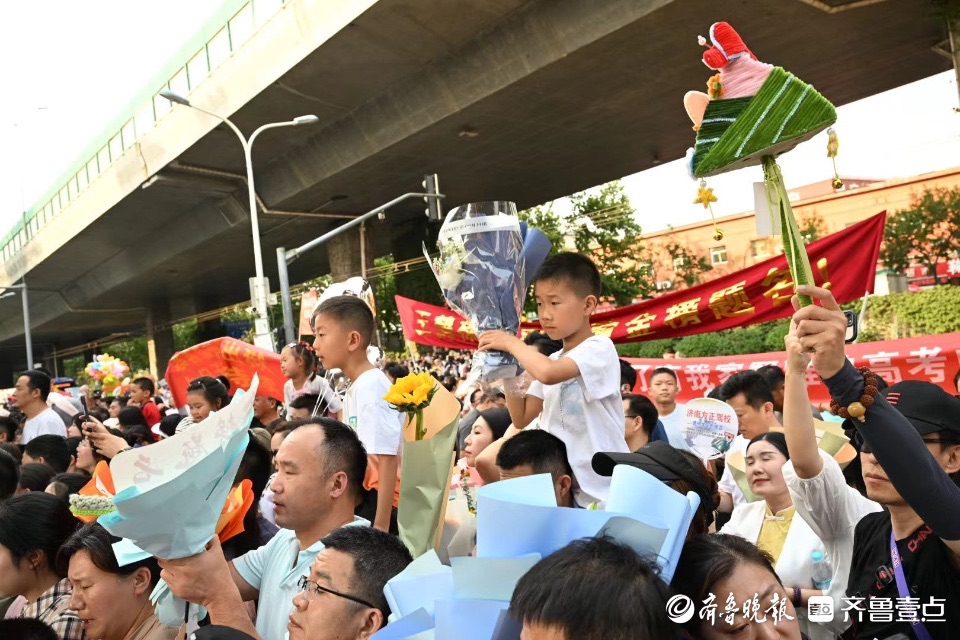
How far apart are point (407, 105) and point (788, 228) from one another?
14.4 metres

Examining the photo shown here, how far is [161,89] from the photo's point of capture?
61.9ft

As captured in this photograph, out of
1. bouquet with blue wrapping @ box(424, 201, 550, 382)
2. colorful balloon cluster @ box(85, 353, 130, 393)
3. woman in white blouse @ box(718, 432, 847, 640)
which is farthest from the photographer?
colorful balloon cluster @ box(85, 353, 130, 393)

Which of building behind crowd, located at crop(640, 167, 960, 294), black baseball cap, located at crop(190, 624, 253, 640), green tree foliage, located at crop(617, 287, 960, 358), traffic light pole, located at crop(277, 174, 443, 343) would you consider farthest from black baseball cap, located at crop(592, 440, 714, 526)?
building behind crowd, located at crop(640, 167, 960, 294)

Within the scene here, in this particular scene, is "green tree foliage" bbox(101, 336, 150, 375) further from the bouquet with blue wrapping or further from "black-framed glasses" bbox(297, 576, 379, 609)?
"black-framed glasses" bbox(297, 576, 379, 609)

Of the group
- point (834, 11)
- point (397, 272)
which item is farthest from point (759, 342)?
point (397, 272)

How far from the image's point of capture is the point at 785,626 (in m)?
1.69

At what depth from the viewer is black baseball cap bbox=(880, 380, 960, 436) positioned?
2355 millimetres

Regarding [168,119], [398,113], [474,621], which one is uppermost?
→ [168,119]

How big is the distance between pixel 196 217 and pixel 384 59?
10.9 meters

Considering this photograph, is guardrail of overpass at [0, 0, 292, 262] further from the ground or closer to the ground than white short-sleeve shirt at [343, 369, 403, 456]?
further from the ground

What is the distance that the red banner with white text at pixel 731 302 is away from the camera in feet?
22.9

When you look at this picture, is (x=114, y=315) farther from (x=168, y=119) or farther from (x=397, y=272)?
(x=168, y=119)

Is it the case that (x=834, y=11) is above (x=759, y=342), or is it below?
above

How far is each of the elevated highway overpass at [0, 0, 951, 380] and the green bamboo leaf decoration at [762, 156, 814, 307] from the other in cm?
1004
